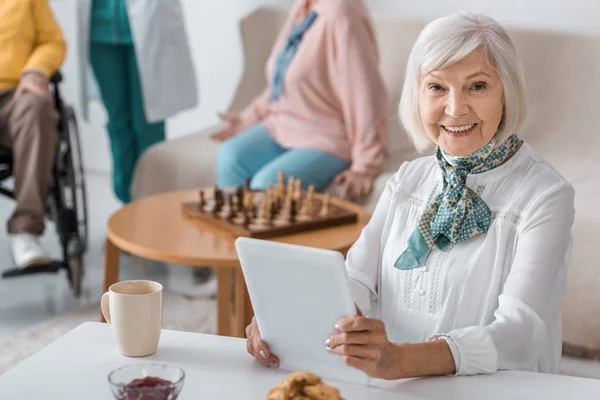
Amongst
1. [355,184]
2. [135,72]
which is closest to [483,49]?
[355,184]

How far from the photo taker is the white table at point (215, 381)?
1013 mm

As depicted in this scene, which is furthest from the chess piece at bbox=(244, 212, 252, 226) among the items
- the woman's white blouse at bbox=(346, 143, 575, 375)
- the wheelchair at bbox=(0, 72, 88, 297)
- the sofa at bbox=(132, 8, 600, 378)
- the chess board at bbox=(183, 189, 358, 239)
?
the wheelchair at bbox=(0, 72, 88, 297)

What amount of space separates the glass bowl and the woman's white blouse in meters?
0.36

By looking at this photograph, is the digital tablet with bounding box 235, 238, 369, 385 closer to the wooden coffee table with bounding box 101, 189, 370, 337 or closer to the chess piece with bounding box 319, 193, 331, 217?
the wooden coffee table with bounding box 101, 189, 370, 337

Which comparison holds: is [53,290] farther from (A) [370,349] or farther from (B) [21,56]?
(A) [370,349]

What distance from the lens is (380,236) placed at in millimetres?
1417

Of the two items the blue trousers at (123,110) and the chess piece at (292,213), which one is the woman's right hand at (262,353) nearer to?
the chess piece at (292,213)

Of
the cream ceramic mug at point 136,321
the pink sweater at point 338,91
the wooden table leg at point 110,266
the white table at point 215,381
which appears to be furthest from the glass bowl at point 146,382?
the pink sweater at point 338,91

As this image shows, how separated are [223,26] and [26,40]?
1.34 meters

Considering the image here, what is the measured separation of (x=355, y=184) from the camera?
9.29ft

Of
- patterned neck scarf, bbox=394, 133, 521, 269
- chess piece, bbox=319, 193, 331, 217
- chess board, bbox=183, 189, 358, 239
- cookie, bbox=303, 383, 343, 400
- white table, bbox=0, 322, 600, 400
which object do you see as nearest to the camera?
cookie, bbox=303, 383, 343, 400

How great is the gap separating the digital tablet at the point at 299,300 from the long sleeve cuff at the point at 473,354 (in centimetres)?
12

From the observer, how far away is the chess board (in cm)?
217

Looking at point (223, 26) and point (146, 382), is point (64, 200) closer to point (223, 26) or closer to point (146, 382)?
point (223, 26)
